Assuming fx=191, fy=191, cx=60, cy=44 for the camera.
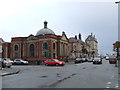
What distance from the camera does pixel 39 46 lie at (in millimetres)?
63656

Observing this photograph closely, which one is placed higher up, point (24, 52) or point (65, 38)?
point (65, 38)

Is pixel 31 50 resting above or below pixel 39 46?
below

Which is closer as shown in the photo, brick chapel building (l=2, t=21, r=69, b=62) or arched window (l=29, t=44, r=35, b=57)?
→ brick chapel building (l=2, t=21, r=69, b=62)

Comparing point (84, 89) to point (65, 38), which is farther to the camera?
point (65, 38)

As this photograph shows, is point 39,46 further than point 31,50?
No

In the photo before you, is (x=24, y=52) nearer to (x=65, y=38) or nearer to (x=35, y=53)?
(x=35, y=53)

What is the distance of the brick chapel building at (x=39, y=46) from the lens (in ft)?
204

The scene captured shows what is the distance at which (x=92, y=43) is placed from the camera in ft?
Result: 515

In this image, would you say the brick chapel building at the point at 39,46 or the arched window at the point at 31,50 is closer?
Result: the brick chapel building at the point at 39,46

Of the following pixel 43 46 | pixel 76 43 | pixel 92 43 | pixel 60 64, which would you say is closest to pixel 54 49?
pixel 43 46

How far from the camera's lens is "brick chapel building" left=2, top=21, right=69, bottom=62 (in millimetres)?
62094

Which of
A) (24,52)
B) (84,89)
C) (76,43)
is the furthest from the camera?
(76,43)

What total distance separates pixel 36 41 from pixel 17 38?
344 inches

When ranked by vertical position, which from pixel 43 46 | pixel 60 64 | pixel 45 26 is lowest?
pixel 60 64
